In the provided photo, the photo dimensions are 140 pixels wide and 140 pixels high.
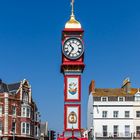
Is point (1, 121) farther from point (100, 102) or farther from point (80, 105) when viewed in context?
point (80, 105)

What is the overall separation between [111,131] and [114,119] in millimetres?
1938

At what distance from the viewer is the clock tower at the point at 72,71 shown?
59406 mm

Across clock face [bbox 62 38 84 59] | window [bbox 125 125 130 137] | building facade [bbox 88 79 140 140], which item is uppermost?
clock face [bbox 62 38 84 59]

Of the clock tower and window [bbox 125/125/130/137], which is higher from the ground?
the clock tower

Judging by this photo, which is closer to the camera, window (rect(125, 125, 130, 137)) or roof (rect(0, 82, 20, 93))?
window (rect(125, 125, 130, 137))

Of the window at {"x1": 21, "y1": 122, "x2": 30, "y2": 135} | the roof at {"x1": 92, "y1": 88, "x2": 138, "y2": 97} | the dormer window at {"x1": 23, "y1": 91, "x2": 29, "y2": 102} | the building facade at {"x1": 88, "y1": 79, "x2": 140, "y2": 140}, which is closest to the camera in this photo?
the building facade at {"x1": 88, "y1": 79, "x2": 140, "y2": 140}

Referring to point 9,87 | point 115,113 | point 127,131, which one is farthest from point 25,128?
point 127,131

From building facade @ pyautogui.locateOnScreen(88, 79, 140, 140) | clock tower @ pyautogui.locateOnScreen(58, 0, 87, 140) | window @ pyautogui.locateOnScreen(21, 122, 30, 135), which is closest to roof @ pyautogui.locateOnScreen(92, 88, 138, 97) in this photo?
building facade @ pyautogui.locateOnScreen(88, 79, 140, 140)

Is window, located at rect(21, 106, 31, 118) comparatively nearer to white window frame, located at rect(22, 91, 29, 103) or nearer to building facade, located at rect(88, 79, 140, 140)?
white window frame, located at rect(22, 91, 29, 103)

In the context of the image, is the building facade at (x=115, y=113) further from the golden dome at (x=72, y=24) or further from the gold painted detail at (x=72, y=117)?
the gold painted detail at (x=72, y=117)

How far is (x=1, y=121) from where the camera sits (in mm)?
87750

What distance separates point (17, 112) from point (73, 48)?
32.2m

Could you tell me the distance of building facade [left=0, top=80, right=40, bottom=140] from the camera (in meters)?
87.6

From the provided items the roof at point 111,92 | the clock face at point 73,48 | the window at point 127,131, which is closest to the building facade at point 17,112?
the roof at point 111,92
